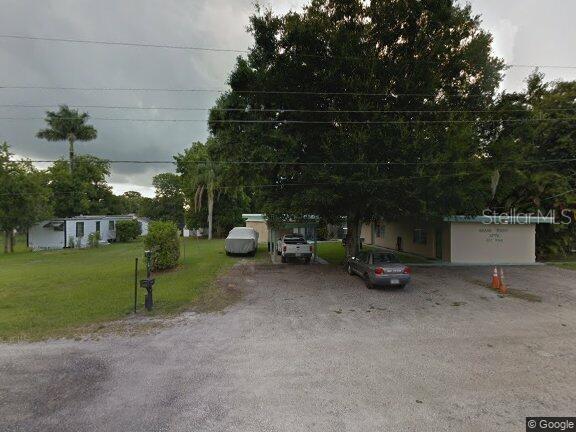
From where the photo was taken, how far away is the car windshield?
43.0 ft

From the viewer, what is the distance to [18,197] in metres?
27.6

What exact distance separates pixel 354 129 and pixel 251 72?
19.1 feet

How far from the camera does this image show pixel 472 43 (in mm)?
16156

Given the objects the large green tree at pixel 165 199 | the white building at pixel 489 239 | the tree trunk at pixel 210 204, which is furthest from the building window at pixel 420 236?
the large green tree at pixel 165 199

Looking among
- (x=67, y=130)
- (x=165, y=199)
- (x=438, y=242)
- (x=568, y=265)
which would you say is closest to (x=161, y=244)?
(x=438, y=242)

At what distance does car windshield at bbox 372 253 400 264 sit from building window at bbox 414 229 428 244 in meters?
12.4

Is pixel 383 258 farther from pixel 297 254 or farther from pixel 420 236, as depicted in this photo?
pixel 420 236

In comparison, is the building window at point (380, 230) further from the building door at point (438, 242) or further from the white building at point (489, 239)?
the white building at point (489, 239)

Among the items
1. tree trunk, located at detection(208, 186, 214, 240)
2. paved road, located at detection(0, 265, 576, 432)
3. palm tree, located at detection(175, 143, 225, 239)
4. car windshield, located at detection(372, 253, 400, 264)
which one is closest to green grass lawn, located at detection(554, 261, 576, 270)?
paved road, located at detection(0, 265, 576, 432)

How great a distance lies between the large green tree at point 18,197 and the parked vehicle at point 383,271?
29553 millimetres

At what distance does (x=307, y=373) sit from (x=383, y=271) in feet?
24.9

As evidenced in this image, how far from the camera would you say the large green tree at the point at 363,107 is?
1407 centimetres

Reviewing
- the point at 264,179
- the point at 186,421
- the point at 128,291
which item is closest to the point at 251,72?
the point at 264,179

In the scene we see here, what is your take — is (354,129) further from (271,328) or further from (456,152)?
(271,328)
